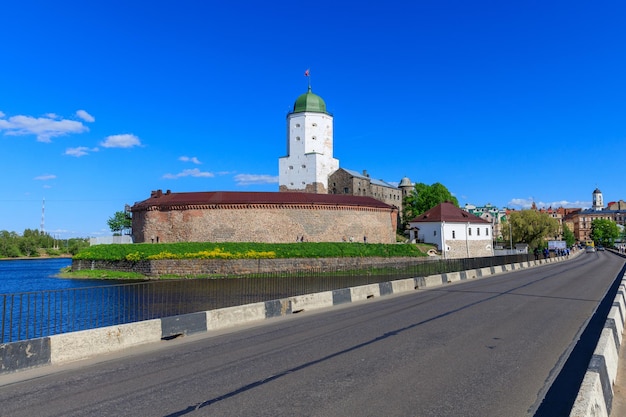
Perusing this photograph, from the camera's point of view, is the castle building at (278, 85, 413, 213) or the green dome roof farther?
the green dome roof

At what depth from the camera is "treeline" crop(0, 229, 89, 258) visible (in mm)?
116287

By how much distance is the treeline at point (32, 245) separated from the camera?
382ft

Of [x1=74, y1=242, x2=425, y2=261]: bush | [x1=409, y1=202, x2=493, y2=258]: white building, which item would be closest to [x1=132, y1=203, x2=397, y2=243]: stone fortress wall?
[x1=74, y1=242, x2=425, y2=261]: bush

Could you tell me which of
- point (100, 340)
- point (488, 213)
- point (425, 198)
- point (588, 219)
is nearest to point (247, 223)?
point (425, 198)

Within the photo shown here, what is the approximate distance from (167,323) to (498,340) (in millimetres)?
6947

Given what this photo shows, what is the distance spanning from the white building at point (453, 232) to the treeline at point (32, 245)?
79999mm

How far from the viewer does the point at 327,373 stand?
22.5 feet

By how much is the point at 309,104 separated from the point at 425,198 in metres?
26.3

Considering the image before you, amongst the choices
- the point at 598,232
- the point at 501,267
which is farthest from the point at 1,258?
the point at 598,232

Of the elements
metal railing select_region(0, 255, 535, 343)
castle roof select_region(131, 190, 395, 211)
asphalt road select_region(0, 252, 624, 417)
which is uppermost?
castle roof select_region(131, 190, 395, 211)

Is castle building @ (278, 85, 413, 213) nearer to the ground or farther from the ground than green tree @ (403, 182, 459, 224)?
farther from the ground

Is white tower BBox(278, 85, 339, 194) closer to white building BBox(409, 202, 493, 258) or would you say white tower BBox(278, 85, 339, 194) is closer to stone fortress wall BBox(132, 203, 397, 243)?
white building BBox(409, 202, 493, 258)

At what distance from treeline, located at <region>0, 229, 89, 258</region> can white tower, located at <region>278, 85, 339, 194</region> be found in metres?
57.8

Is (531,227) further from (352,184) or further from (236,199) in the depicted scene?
(236,199)
